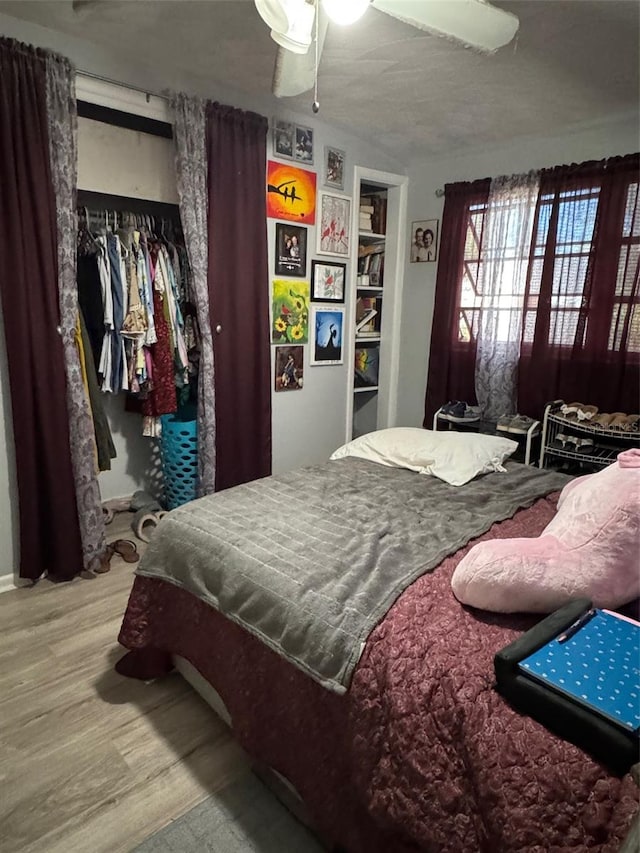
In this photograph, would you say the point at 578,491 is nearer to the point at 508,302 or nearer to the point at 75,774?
the point at 75,774

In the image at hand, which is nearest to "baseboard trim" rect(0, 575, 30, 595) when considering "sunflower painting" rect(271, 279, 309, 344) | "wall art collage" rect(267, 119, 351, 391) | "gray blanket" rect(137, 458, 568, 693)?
"gray blanket" rect(137, 458, 568, 693)

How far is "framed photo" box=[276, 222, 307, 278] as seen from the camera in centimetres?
334

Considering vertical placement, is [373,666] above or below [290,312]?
below

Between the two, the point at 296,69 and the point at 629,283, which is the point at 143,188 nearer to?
the point at 296,69

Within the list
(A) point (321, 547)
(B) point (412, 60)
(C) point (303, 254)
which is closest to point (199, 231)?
(C) point (303, 254)

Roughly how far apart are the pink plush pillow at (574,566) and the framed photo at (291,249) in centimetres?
258

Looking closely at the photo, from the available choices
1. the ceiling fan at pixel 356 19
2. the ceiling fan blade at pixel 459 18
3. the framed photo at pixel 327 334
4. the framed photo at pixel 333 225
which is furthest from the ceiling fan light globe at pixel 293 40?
the framed photo at pixel 327 334

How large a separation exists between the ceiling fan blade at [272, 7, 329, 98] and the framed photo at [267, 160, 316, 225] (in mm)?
1227

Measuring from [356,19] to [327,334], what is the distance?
7.56 ft

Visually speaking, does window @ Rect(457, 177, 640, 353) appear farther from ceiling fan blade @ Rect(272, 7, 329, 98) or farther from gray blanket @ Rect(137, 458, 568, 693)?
ceiling fan blade @ Rect(272, 7, 329, 98)

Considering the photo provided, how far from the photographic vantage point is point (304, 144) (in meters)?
3.31

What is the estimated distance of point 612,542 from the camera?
119 cm

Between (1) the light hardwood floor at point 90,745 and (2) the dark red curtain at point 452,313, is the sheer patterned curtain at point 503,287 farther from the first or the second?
(1) the light hardwood floor at point 90,745

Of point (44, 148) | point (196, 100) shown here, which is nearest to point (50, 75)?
point (44, 148)
